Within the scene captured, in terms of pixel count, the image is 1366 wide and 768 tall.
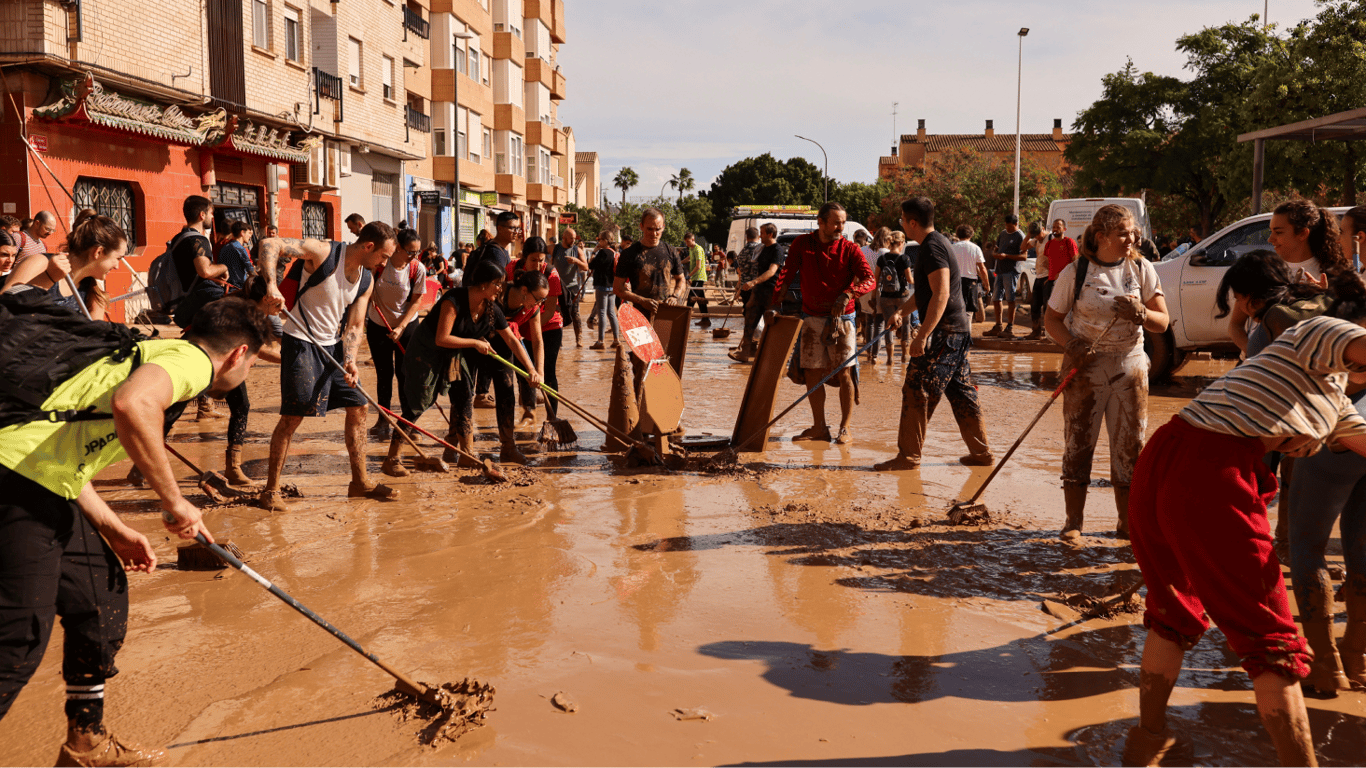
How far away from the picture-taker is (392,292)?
818cm

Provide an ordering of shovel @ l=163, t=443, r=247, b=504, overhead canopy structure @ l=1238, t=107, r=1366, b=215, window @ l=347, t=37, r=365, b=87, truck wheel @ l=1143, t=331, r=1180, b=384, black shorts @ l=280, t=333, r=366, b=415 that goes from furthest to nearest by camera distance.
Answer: window @ l=347, t=37, r=365, b=87
overhead canopy structure @ l=1238, t=107, r=1366, b=215
truck wheel @ l=1143, t=331, r=1180, b=384
shovel @ l=163, t=443, r=247, b=504
black shorts @ l=280, t=333, r=366, b=415

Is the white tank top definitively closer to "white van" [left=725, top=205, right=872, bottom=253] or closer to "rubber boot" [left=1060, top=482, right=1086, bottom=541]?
"rubber boot" [left=1060, top=482, right=1086, bottom=541]

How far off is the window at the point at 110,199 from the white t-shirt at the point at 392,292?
875 cm

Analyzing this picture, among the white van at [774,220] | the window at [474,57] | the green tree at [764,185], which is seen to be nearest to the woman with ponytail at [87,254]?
the white van at [774,220]

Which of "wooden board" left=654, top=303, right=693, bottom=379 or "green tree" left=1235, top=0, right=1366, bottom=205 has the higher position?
"green tree" left=1235, top=0, right=1366, bottom=205

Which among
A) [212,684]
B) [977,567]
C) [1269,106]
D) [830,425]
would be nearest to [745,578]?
[977,567]

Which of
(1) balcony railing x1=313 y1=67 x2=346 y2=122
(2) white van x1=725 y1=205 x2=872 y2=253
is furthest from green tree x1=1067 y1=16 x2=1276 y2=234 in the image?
(1) balcony railing x1=313 y1=67 x2=346 y2=122

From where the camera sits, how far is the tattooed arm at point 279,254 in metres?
5.57

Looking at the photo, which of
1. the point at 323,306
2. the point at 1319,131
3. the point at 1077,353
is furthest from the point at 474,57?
the point at 1077,353

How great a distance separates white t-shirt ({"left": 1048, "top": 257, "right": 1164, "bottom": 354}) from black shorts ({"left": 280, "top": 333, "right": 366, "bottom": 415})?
14.4 ft

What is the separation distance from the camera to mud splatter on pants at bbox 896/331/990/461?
7.08 metres

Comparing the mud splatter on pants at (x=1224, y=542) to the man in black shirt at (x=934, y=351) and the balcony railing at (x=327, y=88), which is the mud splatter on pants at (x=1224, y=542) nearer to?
the man in black shirt at (x=934, y=351)

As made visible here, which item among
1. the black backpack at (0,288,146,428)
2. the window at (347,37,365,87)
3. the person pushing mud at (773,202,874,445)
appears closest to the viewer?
the black backpack at (0,288,146,428)

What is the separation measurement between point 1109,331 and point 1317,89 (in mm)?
21996
